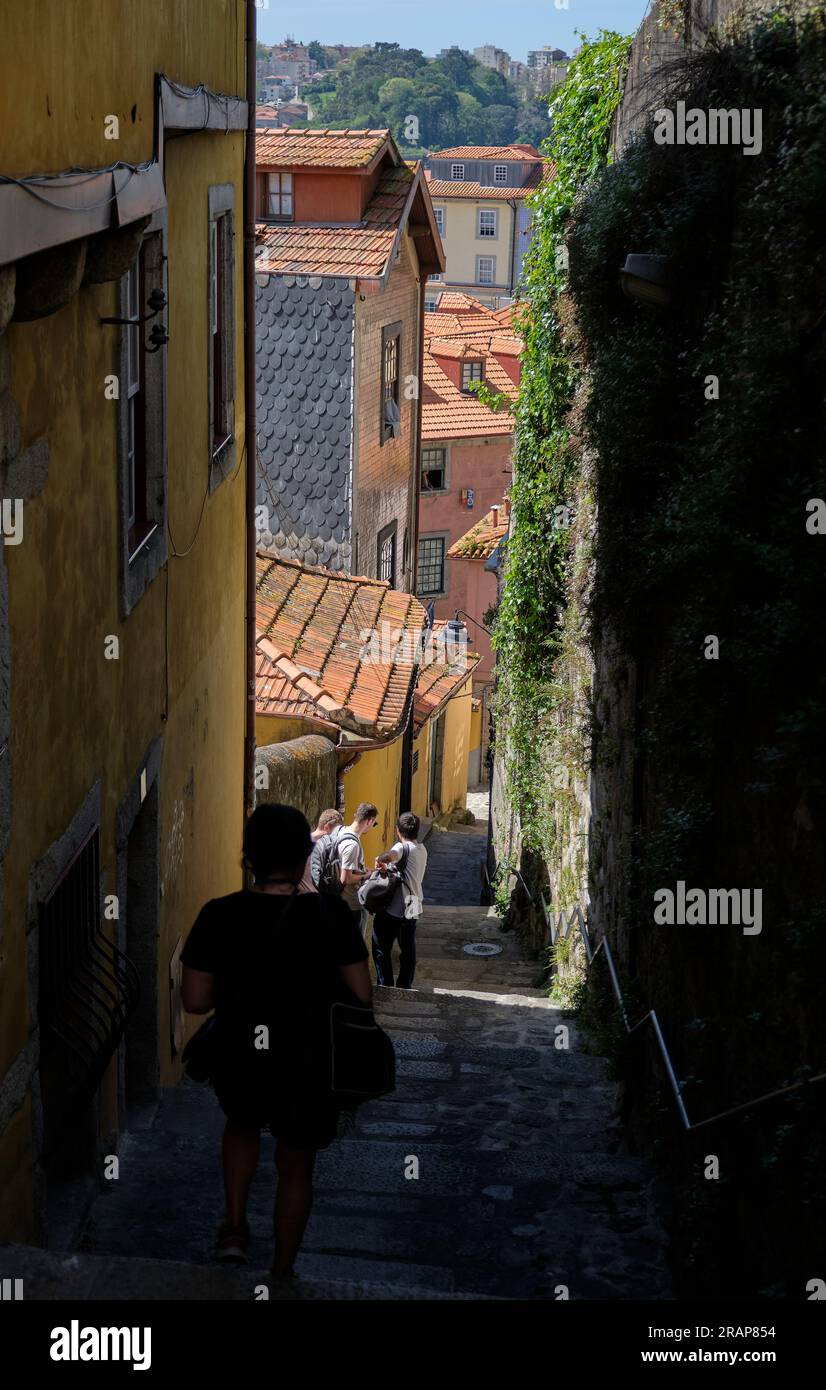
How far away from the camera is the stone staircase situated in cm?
527

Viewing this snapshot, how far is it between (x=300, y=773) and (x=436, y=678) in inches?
310

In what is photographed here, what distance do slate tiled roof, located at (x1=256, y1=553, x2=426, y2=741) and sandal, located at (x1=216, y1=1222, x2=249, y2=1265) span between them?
357 inches

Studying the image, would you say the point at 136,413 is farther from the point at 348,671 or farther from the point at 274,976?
the point at 348,671

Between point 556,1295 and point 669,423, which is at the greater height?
point 669,423

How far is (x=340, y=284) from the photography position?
744 inches

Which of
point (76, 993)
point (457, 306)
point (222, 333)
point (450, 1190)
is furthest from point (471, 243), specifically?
point (76, 993)

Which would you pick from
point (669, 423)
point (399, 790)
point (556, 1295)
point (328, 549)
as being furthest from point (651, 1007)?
point (399, 790)

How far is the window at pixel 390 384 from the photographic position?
20984 millimetres

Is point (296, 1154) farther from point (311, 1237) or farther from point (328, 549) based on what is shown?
point (328, 549)

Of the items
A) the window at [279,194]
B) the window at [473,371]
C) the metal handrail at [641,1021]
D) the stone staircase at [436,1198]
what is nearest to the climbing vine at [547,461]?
the metal handrail at [641,1021]

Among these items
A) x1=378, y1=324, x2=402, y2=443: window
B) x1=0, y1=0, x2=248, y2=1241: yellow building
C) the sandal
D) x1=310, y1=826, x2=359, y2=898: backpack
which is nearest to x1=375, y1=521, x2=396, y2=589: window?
x1=378, y1=324, x2=402, y2=443: window
